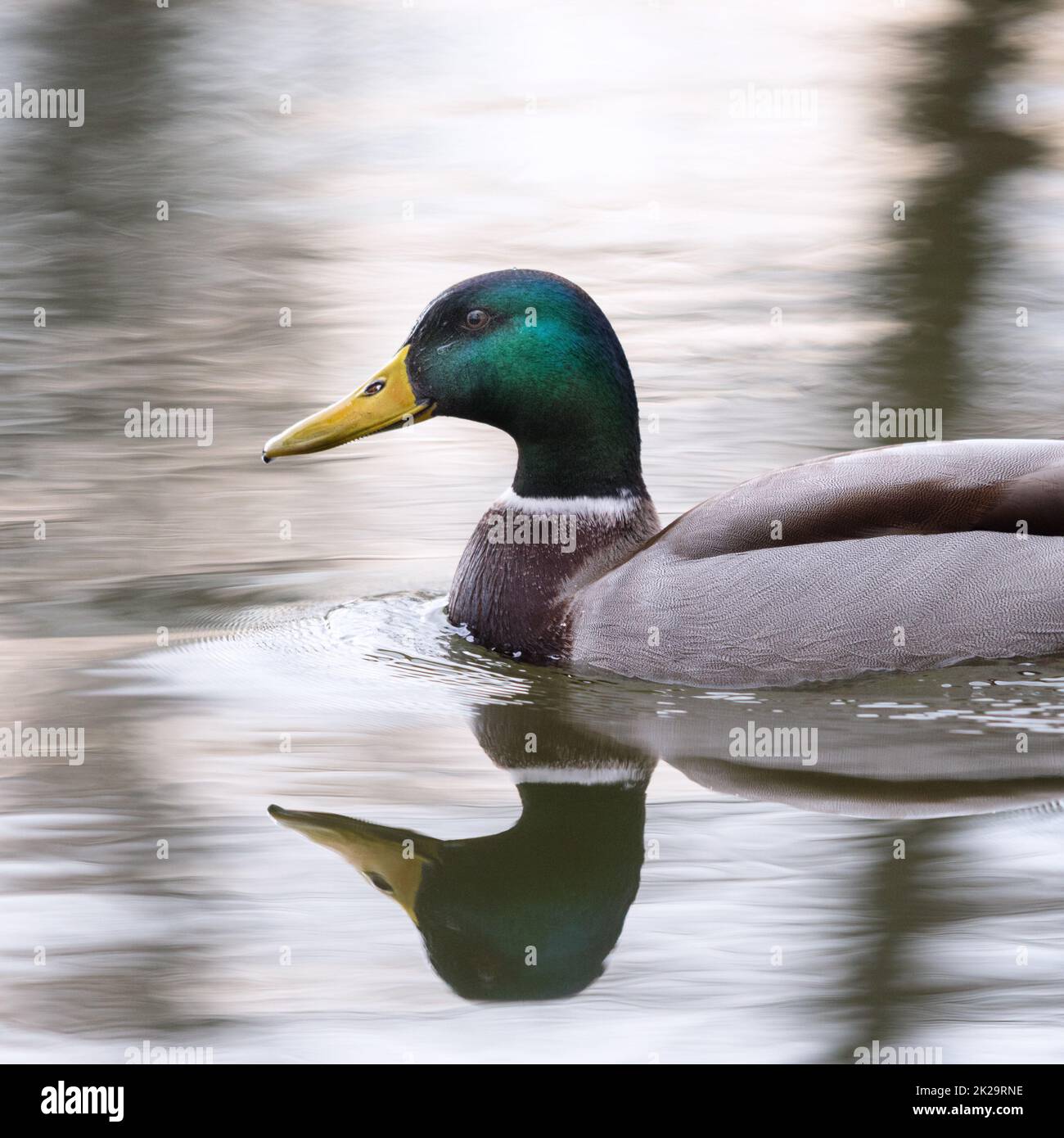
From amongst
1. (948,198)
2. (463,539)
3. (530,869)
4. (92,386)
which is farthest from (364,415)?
(948,198)

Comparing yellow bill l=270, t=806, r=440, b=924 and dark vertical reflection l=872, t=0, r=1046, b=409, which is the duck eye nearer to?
yellow bill l=270, t=806, r=440, b=924

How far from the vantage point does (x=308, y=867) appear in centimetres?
533

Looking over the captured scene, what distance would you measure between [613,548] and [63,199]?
7.82m

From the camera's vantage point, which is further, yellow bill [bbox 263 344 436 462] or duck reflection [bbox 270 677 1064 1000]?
yellow bill [bbox 263 344 436 462]

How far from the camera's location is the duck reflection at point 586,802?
4949 mm

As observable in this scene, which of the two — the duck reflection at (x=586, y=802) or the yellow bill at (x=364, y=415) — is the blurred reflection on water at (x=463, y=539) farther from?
the yellow bill at (x=364, y=415)

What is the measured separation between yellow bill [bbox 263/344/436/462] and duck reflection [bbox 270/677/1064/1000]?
1027 mm

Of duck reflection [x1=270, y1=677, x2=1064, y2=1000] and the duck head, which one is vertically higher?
the duck head

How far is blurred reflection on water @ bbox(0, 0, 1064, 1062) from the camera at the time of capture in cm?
474

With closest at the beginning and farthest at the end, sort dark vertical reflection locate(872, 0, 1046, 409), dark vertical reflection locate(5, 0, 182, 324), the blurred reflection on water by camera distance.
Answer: the blurred reflection on water, dark vertical reflection locate(872, 0, 1046, 409), dark vertical reflection locate(5, 0, 182, 324)

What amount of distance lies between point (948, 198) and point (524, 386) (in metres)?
7.05

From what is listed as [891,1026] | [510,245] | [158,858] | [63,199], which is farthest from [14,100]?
[891,1026]

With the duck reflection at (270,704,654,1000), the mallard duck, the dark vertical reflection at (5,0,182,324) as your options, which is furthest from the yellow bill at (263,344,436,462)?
the dark vertical reflection at (5,0,182,324)

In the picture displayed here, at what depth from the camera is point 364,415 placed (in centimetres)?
701
